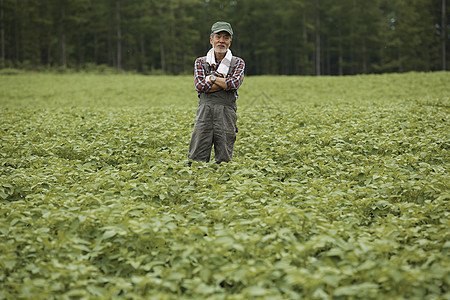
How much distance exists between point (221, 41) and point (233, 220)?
2.52 meters

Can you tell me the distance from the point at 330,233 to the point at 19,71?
39.9m

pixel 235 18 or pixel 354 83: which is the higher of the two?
pixel 235 18

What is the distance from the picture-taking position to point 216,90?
518cm

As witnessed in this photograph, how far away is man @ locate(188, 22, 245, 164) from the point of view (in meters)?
5.11

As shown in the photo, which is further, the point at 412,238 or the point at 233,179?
the point at 233,179

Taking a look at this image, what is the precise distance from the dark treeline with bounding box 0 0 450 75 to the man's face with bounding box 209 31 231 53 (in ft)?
132

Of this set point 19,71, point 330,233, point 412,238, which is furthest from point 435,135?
point 19,71

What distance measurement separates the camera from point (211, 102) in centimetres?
527

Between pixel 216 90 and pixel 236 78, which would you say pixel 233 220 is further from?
pixel 236 78

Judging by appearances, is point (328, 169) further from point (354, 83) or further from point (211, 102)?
point (354, 83)

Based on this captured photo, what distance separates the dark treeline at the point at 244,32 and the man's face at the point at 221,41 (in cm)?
4026

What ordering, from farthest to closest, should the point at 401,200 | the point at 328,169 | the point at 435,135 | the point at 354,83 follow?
the point at 354,83 → the point at 435,135 → the point at 328,169 → the point at 401,200

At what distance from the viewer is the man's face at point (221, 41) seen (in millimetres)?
5117

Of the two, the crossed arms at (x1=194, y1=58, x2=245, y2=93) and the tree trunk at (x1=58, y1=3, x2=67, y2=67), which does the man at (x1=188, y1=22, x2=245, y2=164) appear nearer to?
the crossed arms at (x1=194, y1=58, x2=245, y2=93)
